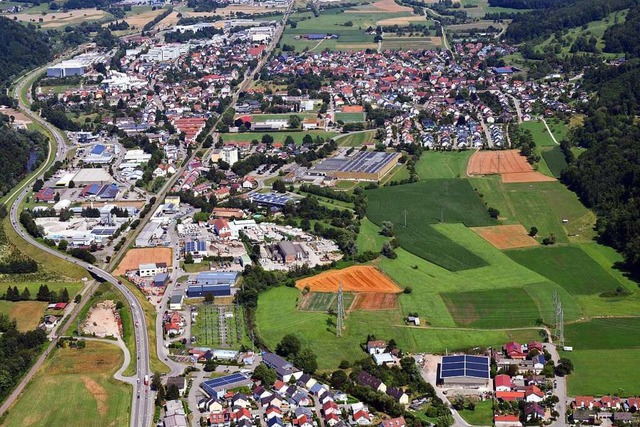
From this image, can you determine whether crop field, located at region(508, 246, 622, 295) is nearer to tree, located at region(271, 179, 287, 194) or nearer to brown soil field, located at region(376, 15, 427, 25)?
tree, located at region(271, 179, 287, 194)

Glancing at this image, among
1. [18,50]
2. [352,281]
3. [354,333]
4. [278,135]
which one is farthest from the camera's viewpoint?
[18,50]

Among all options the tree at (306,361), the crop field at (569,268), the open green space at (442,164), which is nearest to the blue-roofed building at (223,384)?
the tree at (306,361)

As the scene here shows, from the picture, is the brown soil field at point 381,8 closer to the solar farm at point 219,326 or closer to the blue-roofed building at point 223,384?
the solar farm at point 219,326

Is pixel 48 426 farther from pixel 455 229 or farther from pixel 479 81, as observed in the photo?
pixel 479 81

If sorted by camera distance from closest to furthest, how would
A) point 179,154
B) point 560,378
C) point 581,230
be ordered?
point 560,378, point 581,230, point 179,154

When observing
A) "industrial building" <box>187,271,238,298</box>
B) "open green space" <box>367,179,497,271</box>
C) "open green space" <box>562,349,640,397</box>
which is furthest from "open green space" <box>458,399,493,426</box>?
"industrial building" <box>187,271,238,298</box>

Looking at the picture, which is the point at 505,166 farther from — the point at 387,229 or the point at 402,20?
the point at 402,20

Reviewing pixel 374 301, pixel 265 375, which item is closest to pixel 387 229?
pixel 374 301

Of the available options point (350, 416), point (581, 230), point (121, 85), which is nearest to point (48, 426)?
point (350, 416)
